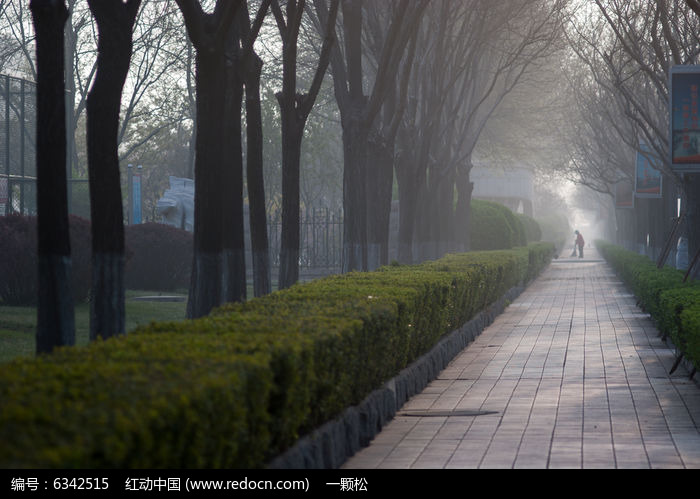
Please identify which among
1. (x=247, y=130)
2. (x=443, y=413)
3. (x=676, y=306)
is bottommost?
(x=443, y=413)

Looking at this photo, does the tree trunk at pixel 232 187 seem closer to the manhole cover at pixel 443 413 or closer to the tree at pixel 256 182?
the tree at pixel 256 182

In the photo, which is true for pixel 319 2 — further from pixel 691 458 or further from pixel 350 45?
pixel 691 458

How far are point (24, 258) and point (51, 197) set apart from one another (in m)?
→ 11.0

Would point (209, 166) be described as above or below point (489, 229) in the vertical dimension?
above

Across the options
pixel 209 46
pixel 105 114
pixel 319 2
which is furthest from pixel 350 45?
pixel 105 114

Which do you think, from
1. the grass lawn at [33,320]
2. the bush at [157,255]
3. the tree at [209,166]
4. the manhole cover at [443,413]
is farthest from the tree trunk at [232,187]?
the bush at [157,255]

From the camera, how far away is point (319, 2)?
1595 cm

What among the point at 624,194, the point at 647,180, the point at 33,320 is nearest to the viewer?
the point at 33,320

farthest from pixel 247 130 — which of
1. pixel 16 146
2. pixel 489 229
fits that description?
pixel 489 229

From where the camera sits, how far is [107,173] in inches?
317

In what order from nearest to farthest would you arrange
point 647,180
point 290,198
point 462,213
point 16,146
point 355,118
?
point 290,198 < point 355,118 < point 16,146 < point 647,180 < point 462,213

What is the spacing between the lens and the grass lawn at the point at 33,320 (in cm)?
1232

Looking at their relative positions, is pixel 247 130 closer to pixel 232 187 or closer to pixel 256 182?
pixel 256 182

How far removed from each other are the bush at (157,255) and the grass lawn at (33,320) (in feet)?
8.41
